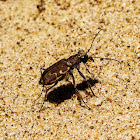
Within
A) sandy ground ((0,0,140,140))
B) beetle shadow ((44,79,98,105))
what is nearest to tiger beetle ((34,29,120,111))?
beetle shadow ((44,79,98,105))

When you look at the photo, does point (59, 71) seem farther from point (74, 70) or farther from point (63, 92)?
point (74, 70)

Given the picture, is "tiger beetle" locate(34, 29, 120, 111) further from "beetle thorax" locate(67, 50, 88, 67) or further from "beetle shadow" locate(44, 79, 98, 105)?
"beetle shadow" locate(44, 79, 98, 105)

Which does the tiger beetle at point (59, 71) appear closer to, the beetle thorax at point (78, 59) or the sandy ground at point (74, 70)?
the beetle thorax at point (78, 59)

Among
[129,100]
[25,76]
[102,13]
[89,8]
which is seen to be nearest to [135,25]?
[102,13]

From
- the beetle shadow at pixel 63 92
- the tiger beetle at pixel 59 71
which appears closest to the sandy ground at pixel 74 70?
the beetle shadow at pixel 63 92

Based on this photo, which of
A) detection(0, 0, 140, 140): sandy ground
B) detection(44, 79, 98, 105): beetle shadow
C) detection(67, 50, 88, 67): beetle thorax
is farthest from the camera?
detection(44, 79, 98, 105): beetle shadow

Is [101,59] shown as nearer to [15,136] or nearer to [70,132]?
[70,132]

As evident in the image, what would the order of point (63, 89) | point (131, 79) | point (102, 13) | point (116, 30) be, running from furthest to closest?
point (102, 13) → point (116, 30) → point (63, 89) → point (131, 79)

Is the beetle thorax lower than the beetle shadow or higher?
higher
